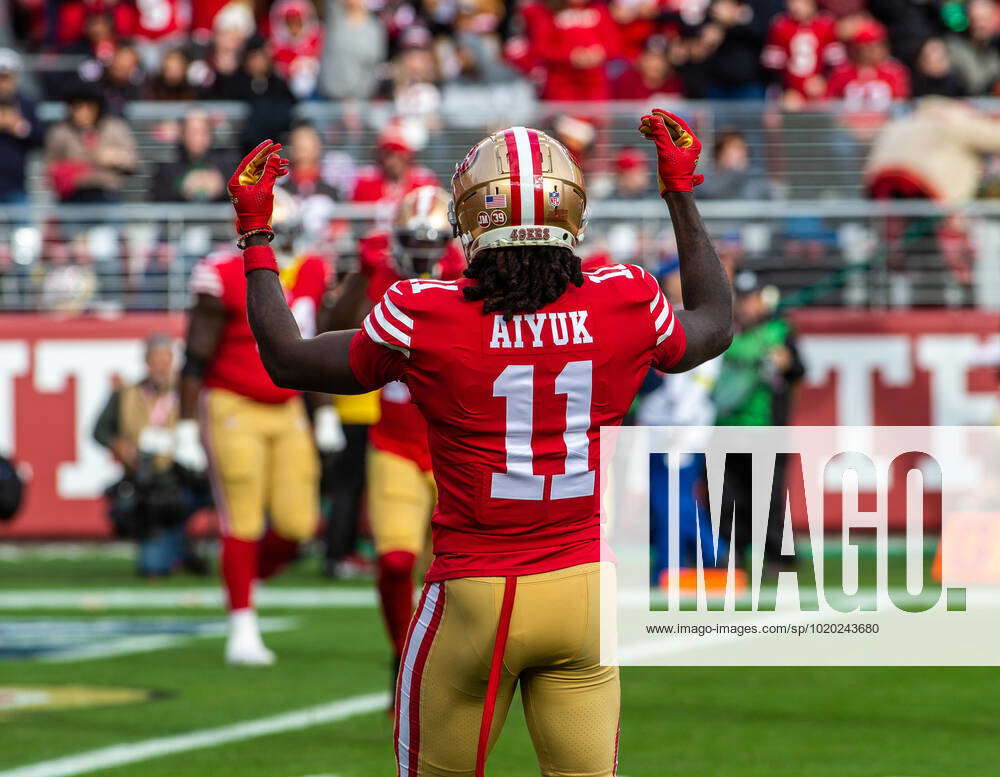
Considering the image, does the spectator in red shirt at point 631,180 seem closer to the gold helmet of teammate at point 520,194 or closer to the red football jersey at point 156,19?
the red football jersey at point 156,19

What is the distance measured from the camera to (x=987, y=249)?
15.1 m

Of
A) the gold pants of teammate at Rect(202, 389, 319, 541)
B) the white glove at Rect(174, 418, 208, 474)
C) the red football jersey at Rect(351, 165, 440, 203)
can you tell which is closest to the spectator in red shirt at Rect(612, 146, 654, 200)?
the red football jersey at Rect(351, 165, 440, 203)

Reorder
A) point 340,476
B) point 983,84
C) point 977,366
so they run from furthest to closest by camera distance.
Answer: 1. point 983,84
2. point 977,366
3. point 340,476

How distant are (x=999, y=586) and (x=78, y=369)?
24.0ft

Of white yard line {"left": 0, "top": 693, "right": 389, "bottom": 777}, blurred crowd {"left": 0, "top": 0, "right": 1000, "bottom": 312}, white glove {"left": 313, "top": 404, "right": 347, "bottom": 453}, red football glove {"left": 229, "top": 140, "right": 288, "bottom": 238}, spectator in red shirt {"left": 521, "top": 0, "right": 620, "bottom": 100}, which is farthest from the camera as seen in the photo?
spectator in red shirt {"left": 521, "top": 0, "right": 620, "bottom": 100}

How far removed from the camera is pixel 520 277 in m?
3.93

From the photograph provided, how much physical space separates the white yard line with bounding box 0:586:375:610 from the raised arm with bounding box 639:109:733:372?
726 cm

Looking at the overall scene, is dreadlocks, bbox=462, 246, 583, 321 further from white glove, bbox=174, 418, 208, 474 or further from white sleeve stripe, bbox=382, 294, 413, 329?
white glove, bbox=174, 418, 208, 474

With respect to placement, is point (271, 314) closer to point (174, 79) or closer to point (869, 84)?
point (174, 79)

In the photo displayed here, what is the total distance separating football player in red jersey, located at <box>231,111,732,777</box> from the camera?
12.8 ft

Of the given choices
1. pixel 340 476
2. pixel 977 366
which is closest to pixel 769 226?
pixel 977 366

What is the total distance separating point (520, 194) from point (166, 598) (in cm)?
827

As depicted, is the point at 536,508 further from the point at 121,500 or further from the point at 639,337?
the point at 121,500

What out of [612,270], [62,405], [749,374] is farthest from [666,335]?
[62,405]
